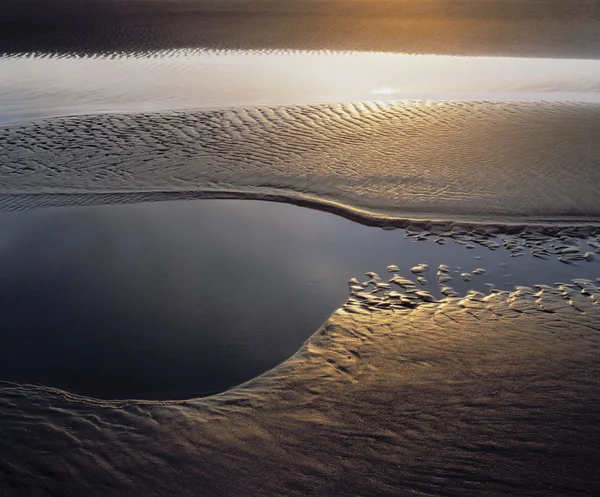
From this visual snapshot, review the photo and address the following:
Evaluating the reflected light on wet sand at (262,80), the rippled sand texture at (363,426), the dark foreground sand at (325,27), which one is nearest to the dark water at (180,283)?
the rippled sand texture at (363,426)

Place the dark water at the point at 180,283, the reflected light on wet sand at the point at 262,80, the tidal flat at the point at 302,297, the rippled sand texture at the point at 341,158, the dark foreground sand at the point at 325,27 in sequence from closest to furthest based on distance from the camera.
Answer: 1. the tidal flat at the point at 302,297
2. the dark water at the point at 180,283
3. the rippled sand texture at the point at 341,158
4. the reflected light on wet sand at the point at 262,80
5. the dark foreground sand at the point at 325,27

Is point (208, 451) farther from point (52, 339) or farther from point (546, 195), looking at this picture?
point (546, 195)

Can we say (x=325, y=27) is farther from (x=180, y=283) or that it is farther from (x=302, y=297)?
(x=302, y=297)

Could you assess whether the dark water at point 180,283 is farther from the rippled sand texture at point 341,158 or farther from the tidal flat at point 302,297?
the rippled sand texture at point 341,158

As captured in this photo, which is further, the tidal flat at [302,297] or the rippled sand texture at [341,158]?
the rippled sand texture at [341,158]

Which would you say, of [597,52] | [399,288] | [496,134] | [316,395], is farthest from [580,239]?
[597,52]

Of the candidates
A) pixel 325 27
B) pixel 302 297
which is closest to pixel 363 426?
pixel 302 297

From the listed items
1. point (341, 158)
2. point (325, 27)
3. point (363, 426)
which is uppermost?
point (325, 27)
